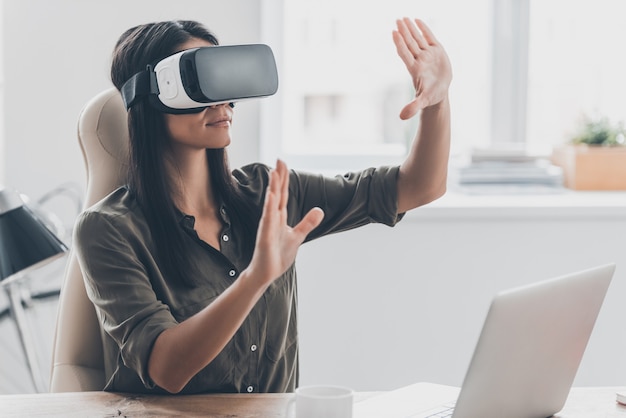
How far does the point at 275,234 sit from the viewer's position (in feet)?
3.74

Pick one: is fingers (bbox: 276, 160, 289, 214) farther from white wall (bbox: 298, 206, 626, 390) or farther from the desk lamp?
white wall (bbox: 298, 206, 626, 390)

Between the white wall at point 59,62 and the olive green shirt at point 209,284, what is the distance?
821 millimetres

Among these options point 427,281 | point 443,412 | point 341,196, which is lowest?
point 427,281

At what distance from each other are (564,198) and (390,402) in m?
1.53

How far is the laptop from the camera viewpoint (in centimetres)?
106

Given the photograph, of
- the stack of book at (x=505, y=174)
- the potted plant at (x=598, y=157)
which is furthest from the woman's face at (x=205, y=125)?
the potted plant at (x=598, y=157)

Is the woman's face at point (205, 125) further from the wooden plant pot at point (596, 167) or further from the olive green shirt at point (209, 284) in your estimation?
the wooden plant pot at point (596, 167)

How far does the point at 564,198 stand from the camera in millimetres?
2676

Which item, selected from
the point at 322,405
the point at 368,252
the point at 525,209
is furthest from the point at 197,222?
the point at 525,209

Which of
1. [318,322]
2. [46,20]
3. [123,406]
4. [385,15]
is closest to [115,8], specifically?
[46,20]

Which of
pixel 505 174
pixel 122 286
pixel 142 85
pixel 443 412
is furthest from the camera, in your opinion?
pixel 505 174

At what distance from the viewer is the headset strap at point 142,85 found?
1506mm

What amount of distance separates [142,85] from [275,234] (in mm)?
503

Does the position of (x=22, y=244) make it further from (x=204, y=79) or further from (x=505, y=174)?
(x=505, y=174)
